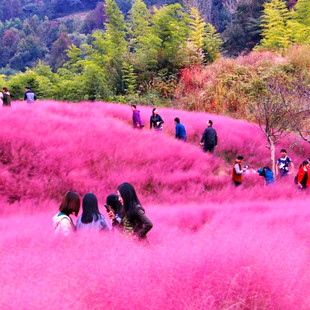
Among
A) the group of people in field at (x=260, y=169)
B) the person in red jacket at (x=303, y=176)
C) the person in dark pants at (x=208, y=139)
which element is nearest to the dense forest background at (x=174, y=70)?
the person in dark pants at (x=208, y=139)

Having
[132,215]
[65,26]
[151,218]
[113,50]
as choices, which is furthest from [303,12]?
[65,26]

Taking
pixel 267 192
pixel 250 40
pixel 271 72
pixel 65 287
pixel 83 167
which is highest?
pixel 250 40

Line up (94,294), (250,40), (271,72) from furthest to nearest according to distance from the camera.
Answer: (250,40), (271,72), (94,294)

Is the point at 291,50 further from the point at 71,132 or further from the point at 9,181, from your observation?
the point at 9,181

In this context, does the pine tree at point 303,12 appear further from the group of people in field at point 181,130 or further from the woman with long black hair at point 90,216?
the woman with long black hair at point 90,216

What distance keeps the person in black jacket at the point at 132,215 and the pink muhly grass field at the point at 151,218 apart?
25 centimetres

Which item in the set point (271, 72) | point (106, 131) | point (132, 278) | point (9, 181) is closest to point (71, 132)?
point (106, 131)

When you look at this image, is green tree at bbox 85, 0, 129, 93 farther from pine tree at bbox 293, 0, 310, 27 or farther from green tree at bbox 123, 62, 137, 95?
pine tree at bbox 293, 0, 310, 27

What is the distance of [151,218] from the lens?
8.11 meters

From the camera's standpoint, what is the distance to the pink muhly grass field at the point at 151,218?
326cm

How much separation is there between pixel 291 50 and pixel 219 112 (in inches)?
293

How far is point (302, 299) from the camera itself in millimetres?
3422

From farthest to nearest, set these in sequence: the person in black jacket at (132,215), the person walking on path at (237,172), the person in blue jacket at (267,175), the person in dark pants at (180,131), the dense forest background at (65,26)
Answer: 1. the dense forest background at (65,26)
2. the person in dark pants at (180,131)
3. the person in blue jacket at (267,175)
4. the person walking on path at (237,172)
5. the person in black jacket at (132,215)

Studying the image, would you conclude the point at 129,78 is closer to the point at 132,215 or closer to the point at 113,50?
the point at 113,50
